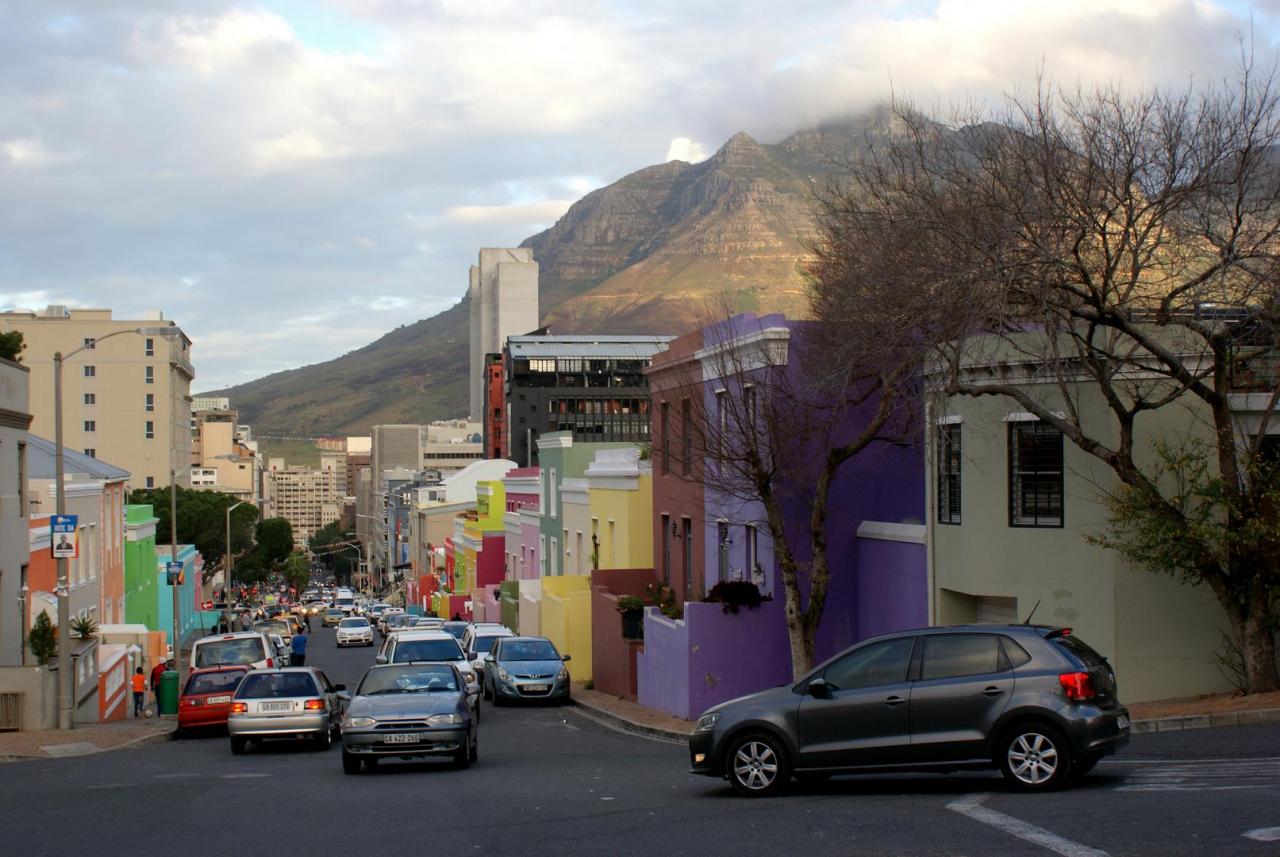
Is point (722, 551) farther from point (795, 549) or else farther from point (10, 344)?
point (10, 344)

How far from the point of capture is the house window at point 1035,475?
66.5 ft

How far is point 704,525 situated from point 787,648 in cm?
588

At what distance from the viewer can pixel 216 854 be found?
11445 millimetres

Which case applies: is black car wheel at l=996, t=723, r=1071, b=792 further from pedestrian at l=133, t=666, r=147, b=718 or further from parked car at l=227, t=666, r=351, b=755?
pedestrian at l=133, t=666, r=147, b=718

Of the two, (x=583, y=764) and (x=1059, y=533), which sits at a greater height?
(x=1059, y=533)

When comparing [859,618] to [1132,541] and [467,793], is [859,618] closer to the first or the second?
[1132,541]

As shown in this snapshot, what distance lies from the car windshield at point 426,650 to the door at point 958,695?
1693 cm

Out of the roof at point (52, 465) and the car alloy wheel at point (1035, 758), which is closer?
the car alloy wheel at point (1035, 758)

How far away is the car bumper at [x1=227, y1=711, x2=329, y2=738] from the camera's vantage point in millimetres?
21672

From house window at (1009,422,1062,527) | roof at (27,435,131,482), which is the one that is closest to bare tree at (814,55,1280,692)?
house window at (1009,422,1062,527)

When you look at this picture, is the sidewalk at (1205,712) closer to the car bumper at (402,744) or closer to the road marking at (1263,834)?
the road marking at (1263,834)

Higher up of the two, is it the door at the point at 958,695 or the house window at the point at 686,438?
the house window at the point at 686,438

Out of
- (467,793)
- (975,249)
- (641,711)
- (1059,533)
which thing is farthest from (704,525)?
(467,793)

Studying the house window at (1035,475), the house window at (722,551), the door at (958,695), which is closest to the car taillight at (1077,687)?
the door at (958,695)
